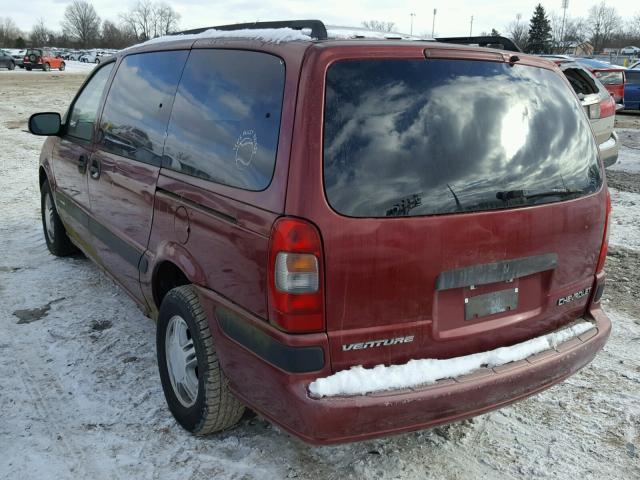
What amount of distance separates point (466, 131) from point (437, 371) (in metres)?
0.97

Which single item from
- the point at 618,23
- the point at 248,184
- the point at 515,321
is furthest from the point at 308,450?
the point at 618,23

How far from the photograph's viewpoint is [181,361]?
9.99 feet

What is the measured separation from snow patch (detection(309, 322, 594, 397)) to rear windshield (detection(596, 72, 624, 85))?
15327 millimetres

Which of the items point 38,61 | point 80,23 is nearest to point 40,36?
point 80,23

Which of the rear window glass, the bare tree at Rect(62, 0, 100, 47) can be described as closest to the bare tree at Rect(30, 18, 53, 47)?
the bare tree at Rect(62, 0, 100, 47)

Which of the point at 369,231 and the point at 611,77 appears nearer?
the point at 369,231

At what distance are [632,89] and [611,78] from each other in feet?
7.53

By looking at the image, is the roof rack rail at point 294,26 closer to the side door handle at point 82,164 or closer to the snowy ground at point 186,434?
the side door handle at point 82,164

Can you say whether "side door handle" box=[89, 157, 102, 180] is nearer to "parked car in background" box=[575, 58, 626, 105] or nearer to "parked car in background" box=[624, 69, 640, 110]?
→ "parked car in background" box=[575, 58, 626, 105]

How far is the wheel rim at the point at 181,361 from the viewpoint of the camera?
117 inches

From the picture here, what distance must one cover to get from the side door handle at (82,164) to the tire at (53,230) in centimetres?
108

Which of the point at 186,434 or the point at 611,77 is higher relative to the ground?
the point at 611,77

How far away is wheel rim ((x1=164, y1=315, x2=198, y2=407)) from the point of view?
2.98m

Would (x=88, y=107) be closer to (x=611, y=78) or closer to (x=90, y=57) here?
(x=611, y=78)
